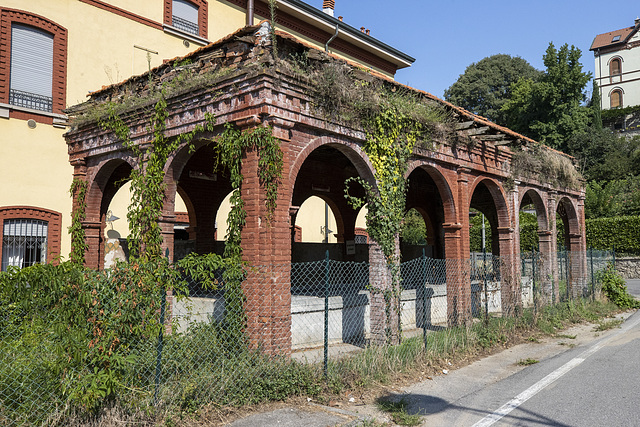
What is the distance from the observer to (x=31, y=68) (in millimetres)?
13453

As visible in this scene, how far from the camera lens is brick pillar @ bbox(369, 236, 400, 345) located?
880 cm

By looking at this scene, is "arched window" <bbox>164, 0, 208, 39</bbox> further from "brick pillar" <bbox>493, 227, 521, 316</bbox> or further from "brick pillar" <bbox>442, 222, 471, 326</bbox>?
"brick pillar" <bbox>493, 227, 521, 316</bbox>

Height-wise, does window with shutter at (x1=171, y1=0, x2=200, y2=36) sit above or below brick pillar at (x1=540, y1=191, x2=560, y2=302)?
above

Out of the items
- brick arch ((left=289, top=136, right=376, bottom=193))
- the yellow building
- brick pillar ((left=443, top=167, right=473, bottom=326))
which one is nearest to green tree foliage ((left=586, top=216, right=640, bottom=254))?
brick pillar ((left=443, top=167, right=473, bottom=326))

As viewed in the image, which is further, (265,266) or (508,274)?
(508,274)

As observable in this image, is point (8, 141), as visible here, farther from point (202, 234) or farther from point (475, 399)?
point (475, 399)

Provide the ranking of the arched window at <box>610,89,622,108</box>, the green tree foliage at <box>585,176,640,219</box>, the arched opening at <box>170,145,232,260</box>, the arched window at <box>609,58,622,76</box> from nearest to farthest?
the arched opening at <box>170,145,232,260</box>
the green tree foliage at <box>585,176,640,219</box>
the arched window at <box>610,89,622,108</box>
the arched window at <box>609,58,622,76</box>

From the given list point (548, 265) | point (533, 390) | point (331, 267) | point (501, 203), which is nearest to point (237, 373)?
point (533, 390)

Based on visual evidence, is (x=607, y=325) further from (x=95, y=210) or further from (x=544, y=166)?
(x=95, y=210)

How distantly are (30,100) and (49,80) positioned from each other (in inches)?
33.4

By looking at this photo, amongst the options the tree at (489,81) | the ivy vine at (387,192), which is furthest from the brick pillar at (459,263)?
the tree at (489,81)

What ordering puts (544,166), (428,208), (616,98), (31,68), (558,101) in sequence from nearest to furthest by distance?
(31,68), (544,166), (428,208), (558,101), (616,98)

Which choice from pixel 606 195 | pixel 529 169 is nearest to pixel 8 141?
pixel 529 169

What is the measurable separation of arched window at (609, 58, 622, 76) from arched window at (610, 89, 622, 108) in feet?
6.01
